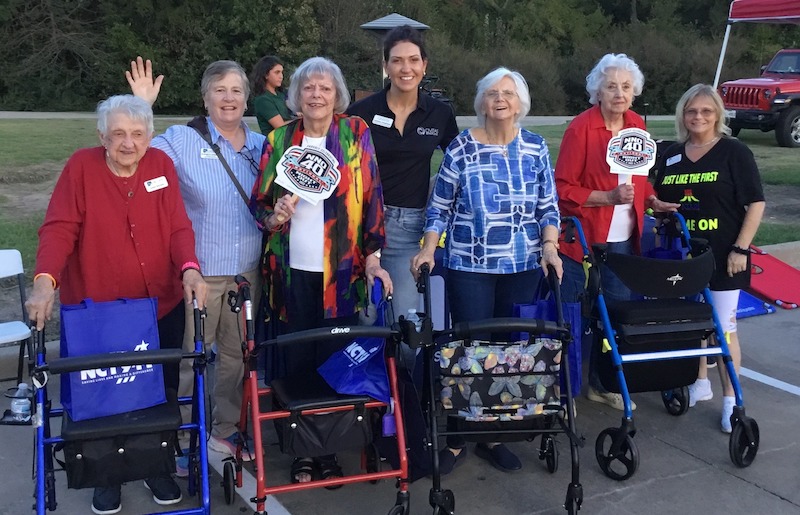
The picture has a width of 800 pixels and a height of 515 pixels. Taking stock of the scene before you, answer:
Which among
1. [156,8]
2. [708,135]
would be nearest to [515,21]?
[156,8]

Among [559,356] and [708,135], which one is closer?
[559,356]

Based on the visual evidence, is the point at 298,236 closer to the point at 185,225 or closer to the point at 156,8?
the point at 185,225

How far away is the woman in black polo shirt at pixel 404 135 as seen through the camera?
4066 millimetres

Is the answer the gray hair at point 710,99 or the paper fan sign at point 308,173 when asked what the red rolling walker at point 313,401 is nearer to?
the paper fan sign at point 308,173

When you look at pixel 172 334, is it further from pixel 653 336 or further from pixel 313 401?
pixel 653 336

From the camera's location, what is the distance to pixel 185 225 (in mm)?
3545

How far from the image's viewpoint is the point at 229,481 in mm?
3688

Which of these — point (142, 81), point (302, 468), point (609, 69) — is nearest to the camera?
point (302, 468)

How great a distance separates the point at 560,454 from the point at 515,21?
38.2 m

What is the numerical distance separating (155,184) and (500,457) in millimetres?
2165

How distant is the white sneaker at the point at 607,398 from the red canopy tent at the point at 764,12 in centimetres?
788

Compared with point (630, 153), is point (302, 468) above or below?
below

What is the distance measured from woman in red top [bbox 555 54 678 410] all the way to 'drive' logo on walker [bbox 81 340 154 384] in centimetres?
241

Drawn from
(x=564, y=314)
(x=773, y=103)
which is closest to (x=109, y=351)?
(x=564, y=314)
